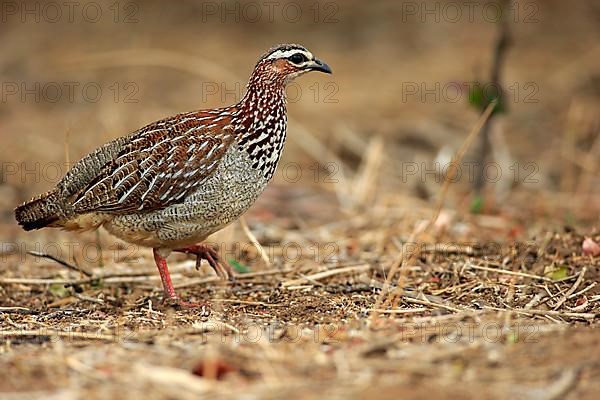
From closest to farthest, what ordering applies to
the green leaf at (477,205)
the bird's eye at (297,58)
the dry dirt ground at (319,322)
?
the dry dirt ground at (319,322)
the bird's eye at (297,58)
the green leaf at (477,205)

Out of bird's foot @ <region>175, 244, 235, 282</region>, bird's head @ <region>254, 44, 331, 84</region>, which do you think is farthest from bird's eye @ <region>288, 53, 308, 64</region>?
bird's foot @ <region>175, 244, 235, 282</region>

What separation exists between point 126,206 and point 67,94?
26.4 ft

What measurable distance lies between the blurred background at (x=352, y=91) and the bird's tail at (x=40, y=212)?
7.71 feet

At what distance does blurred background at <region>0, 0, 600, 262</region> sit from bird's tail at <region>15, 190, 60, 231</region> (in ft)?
7.71

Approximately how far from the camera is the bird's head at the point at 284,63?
22.2 feet

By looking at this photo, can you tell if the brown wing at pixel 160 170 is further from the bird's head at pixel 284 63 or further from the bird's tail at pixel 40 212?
the bird's head at pixel 284 63

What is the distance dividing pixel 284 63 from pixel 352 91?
7469mm

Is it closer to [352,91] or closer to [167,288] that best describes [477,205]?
[167,288]

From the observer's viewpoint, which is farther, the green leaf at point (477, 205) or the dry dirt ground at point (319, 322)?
the green leaf at point (477, 205)

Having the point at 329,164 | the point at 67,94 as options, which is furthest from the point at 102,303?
the point at 67,94

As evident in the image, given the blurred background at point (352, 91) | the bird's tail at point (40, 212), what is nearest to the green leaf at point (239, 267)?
the bird's tail at point (40, 212)

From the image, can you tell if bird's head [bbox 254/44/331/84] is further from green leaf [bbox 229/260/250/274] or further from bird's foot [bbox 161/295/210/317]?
bird's foot [bbox 161/295/210/317]

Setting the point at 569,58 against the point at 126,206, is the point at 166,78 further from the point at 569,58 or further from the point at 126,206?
the point at 126,206

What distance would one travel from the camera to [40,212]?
22.0 ft
